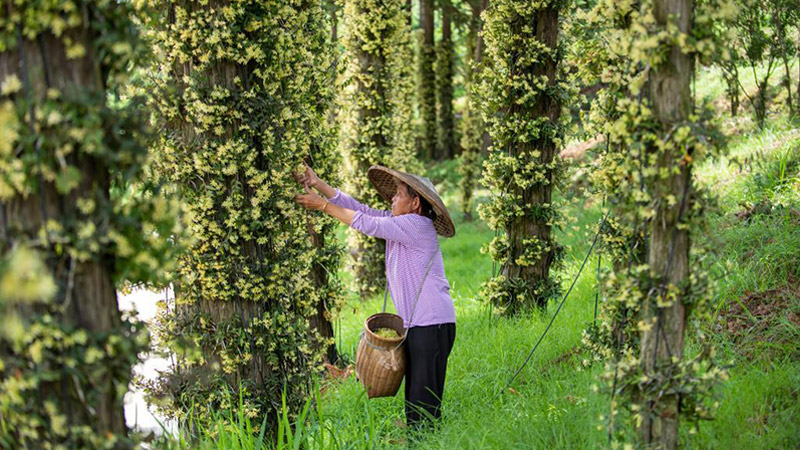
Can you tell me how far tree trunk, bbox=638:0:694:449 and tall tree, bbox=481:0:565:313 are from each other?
4135mm

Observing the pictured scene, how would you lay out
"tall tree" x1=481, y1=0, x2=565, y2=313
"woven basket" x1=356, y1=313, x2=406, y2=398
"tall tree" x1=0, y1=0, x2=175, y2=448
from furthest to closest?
1. "tall tree" x1=481, y1=0, x2=565, y2=313
2. "woven basket" x1=356, y1=313, x2=406, y2=398
3. "tall tree" x1=0, y1=0, x2=175, y2=448

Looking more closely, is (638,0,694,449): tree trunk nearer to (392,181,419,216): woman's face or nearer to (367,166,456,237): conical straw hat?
(367,166,456,237): conical straw hat

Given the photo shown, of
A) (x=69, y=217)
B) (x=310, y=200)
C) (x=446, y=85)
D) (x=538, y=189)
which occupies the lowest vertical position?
(x=69, y=217)

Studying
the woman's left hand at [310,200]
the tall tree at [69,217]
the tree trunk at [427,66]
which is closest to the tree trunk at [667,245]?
the tall tree at [69,217]

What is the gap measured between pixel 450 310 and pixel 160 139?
2429 millimetres

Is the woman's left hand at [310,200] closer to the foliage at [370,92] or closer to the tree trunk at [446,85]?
the foliage at [370,92]

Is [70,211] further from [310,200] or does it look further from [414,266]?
[414,266]

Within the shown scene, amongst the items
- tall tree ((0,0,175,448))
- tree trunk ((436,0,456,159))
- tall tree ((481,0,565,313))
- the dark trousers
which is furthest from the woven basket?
tree trunk ((436,0,456,159))

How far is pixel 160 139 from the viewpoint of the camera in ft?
13.4

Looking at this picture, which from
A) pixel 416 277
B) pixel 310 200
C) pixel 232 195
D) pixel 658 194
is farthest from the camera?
pixel 416 277

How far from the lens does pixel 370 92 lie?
32.8 ft

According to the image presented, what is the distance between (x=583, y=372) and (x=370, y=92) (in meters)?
6.28

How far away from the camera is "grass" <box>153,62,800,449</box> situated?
3857 millimetres

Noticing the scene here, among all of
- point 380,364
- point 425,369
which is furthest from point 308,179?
point 425,369
